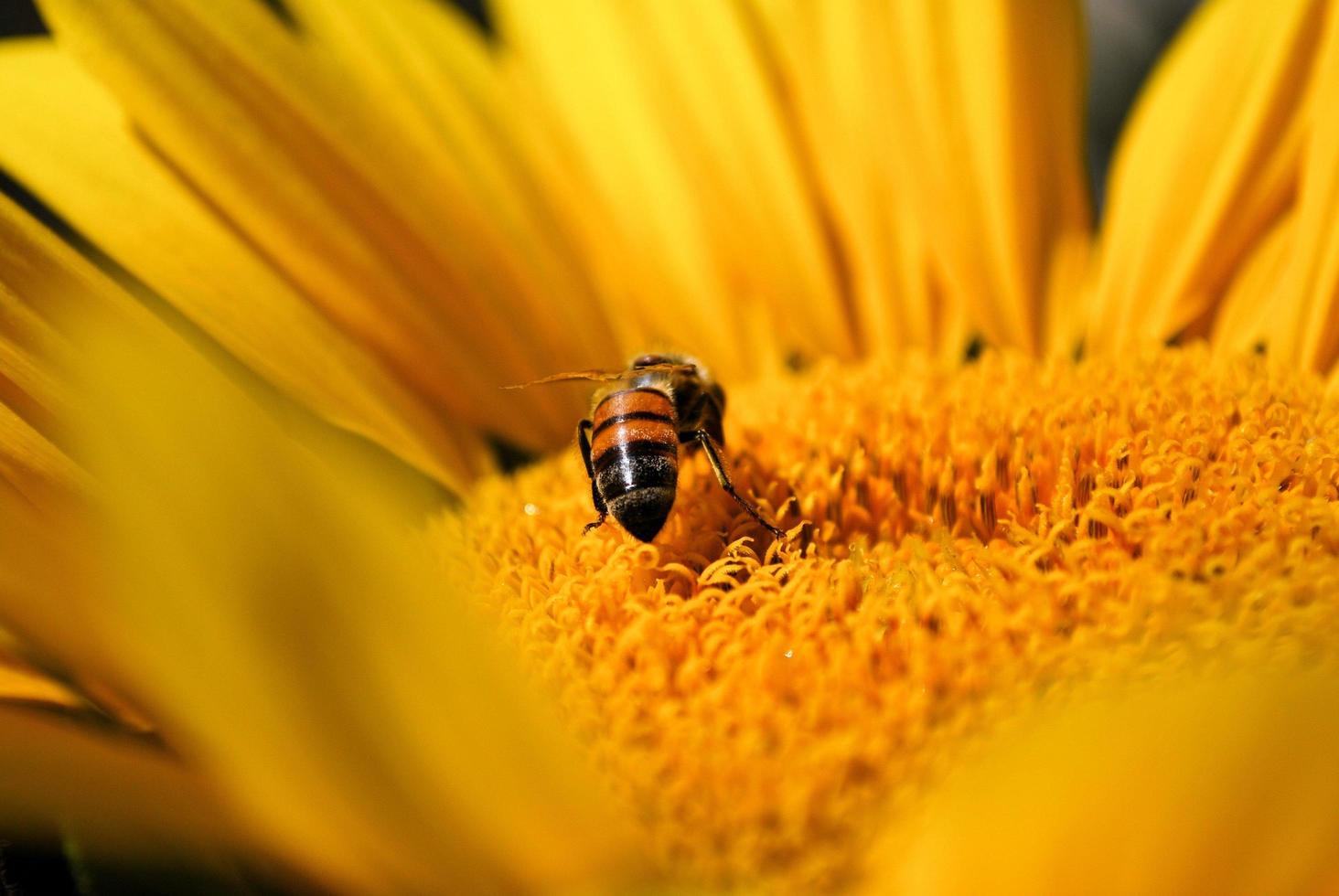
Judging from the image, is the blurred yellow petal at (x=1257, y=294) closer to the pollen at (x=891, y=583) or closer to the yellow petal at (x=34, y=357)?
the pollen at (x=891, y=583)

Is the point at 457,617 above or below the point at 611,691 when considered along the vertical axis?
below

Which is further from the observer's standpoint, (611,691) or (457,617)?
(611,691)

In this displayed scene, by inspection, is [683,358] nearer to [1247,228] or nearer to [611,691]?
[611,691]

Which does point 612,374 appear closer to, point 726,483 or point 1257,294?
point 726,483

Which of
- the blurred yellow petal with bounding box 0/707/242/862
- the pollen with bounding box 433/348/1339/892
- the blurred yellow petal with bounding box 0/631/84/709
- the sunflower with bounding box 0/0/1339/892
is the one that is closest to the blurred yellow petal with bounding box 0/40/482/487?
the sunflower with bounding box 0/0/1339/892

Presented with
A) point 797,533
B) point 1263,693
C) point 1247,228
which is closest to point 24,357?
point 797,533

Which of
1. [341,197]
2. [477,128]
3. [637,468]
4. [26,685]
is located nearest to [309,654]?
[26,685]

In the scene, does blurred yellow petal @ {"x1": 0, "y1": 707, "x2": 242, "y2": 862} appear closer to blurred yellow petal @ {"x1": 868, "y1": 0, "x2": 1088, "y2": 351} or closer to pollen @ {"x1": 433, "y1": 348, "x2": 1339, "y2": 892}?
pollen @ {"x1": 433, "y1": 348, "x2": 1339, "y2": 892}
